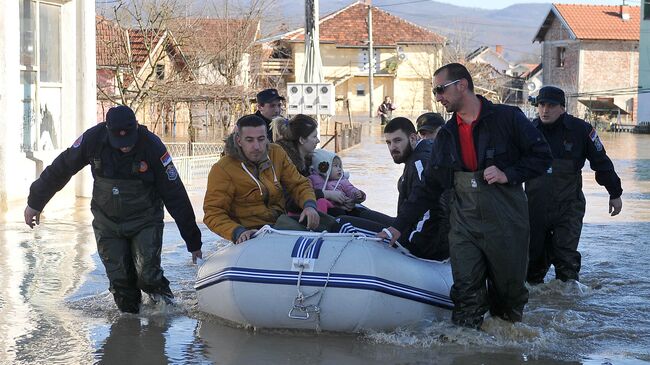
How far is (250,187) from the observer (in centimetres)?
789

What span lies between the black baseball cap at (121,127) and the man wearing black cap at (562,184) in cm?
362

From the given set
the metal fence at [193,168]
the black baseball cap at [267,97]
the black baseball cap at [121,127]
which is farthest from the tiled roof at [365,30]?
the black baseball cap at [121,127]

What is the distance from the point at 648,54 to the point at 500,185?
50.8 meters

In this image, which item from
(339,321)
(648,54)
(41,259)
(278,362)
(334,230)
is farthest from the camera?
(648,54)

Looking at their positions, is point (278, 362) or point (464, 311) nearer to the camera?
point (278, 362)

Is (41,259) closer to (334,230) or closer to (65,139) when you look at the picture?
(334,230)

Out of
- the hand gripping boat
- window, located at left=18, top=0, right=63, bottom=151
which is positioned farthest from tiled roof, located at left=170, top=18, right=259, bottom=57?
the hand gripping boat

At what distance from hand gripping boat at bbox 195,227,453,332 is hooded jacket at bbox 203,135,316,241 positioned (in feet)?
1.29

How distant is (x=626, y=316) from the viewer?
8.37 metres

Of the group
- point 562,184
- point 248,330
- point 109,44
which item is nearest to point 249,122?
point 248,330

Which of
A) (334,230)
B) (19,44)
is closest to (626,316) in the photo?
(334,230)

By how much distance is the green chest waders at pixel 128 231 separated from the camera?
7.68 meters

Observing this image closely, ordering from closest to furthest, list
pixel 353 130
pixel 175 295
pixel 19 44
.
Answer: pixel 175 295, pixel 19 44, pixel 353 130

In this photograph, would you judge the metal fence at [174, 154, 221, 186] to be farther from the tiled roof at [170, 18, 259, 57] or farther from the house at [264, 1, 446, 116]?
the house at [264, 1, 446, 116]
